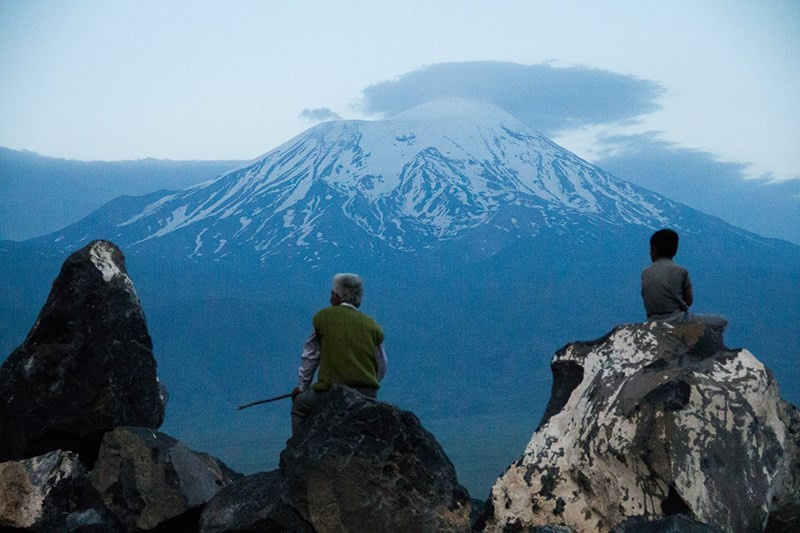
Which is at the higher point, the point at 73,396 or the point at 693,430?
the point at 693,430

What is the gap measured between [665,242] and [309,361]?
2.74 m

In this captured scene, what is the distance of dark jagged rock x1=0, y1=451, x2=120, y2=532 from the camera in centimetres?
716

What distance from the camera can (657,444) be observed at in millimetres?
5559

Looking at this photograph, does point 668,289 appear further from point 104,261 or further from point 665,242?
point 104,261

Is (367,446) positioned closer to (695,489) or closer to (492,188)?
(695,489)

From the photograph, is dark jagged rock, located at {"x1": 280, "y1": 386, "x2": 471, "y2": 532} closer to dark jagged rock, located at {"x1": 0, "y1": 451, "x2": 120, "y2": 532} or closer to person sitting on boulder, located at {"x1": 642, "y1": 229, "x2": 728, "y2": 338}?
dark jagged rock, located at {"x1": 0, "y1": 451, "x2": 120, "y2": 532}

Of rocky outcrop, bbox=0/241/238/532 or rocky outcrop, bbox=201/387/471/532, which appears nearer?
rocky outcrop, bbox=201/387/471/532

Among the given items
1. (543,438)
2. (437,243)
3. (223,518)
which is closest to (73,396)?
(223,518)

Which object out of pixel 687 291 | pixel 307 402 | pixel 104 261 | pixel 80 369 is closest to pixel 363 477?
pixel 307 402

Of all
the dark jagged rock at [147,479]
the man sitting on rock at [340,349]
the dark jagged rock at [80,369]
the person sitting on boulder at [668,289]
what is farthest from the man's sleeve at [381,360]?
the dark jagged rock at [80,369]

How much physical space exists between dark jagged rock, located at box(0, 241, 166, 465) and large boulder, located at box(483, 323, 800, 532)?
3.87 m

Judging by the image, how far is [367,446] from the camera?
19.4 feet

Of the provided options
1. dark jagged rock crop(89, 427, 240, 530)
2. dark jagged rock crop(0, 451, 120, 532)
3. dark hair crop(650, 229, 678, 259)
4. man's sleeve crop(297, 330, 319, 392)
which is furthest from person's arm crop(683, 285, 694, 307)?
dark jagged rock crop(0, 451, 120, 532)

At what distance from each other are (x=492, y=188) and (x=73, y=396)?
183m
